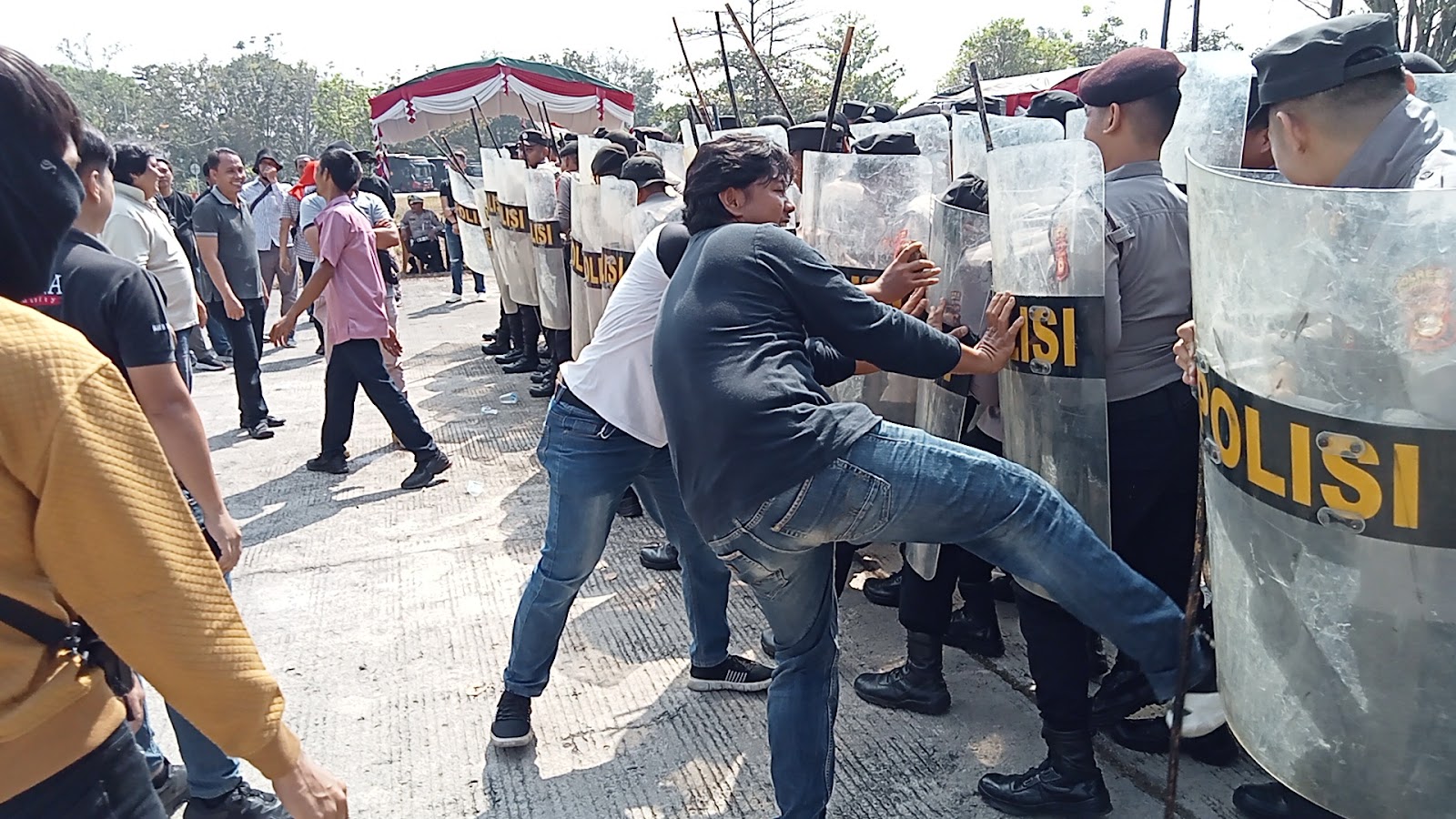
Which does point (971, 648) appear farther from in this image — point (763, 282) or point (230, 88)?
point (230, 88)

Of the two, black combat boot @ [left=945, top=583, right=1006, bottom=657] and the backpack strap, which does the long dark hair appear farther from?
black combat boot @ [left=945, top=583, right=1006, bottom=657]

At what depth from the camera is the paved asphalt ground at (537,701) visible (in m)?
2.85

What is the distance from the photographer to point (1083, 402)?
2381 millimetres

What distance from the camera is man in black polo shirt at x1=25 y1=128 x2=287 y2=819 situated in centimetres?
248

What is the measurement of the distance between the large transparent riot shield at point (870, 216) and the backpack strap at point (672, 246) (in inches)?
22.8

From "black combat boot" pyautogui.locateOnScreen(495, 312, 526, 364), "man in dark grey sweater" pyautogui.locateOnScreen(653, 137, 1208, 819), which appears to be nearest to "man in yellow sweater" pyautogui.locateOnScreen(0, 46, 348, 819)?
"man in dark grey sweater" pyautogui.locateOnScreen(653, 137, 1208, 819)

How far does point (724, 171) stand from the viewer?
243 cm


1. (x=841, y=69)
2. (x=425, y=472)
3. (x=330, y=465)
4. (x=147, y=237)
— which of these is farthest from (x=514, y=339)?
(x=841, y=69)

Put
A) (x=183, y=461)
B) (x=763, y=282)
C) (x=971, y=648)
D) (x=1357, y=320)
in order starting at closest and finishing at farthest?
1. (x=1357, y=320)
2. (x=763, y=282)
3. (x=183, y=461)
4. (x=971, y=648)

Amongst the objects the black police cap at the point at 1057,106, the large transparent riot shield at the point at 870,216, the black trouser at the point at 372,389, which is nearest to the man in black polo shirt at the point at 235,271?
the black trouser at the point at 372,389

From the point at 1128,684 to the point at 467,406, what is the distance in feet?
18.9

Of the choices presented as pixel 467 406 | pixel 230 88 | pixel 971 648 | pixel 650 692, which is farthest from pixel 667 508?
pixel 230 88

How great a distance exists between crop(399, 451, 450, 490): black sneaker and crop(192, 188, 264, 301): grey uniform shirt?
279cm

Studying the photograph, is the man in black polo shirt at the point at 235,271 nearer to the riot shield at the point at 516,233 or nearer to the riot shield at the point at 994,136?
the riot shield at the point at 516,233
